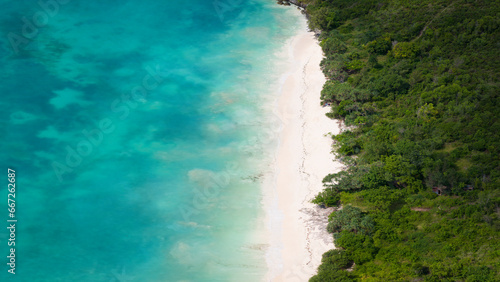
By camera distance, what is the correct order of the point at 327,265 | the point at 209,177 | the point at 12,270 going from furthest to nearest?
the point at 209,177
the point at 12,270
the point at 327,265

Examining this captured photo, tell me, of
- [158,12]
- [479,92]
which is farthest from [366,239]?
[158,12]

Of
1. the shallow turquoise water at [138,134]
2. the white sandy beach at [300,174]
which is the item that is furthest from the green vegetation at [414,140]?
the shallow turquoise water at [138,134]

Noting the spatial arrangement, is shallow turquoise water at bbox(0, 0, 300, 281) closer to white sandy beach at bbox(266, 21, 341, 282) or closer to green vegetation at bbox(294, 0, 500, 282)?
white sandy beach at bbox(266, 21, 341, 282)

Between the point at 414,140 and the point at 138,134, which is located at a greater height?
the point at 138,134

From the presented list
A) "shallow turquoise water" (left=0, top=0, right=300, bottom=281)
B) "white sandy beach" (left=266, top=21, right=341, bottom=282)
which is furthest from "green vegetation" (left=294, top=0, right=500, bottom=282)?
"shallow turquoise water" (left=0, top=0, right=300, bottom=281)

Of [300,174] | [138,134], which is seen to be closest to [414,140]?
[300,174]

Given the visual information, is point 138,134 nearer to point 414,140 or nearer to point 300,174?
point 300,174

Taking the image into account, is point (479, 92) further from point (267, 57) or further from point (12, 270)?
point (12, 270)
